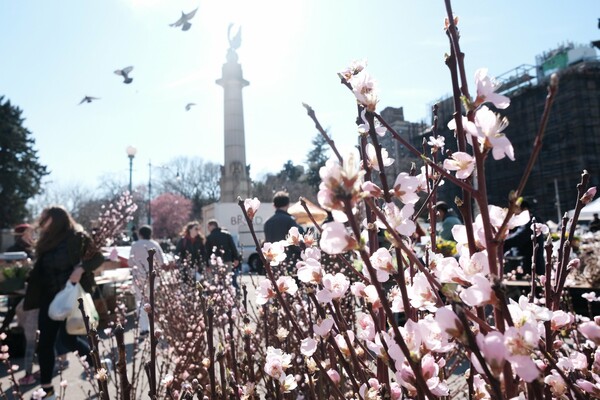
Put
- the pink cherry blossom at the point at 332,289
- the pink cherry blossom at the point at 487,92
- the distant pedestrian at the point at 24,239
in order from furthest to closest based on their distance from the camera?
1. the distant pedestrian at the point at 24,239
2. the pink cherry blossom at the point at 332,289
3. the pink cherry blossom at the point at 487,92

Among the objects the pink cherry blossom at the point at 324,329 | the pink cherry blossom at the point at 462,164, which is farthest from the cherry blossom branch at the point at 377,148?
the pink cherry blossom at the point at 324,329

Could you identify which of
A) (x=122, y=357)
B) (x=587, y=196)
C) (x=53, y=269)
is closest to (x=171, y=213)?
(x=53, y=269)

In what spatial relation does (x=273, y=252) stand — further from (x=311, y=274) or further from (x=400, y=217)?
(x=400, y=217)

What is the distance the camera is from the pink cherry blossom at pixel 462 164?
0.84 m

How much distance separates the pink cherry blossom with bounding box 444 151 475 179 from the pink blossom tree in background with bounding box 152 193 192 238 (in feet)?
176

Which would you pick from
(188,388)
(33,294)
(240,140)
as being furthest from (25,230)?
(240,140)

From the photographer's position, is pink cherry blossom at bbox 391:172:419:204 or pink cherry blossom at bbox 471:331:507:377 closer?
pink cherry blossom at bbox 471:331:507:377

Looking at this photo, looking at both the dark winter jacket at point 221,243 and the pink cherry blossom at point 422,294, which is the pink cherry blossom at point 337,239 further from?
the dark winter jacket at point 221,243

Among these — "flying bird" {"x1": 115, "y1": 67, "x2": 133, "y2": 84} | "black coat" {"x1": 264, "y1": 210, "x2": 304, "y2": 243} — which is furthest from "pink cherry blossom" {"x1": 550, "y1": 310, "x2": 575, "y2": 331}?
"flying bird" {"x1": 115, "y1": 67, "x2": 133, "y2": 84}

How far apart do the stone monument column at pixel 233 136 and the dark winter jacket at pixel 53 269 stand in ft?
79.2

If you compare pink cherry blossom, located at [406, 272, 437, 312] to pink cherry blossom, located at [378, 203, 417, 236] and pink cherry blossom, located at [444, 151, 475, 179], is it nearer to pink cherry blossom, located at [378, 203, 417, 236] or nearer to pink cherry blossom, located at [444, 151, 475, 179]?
pink cherry blossom, located at [378, 203, 417, 236]

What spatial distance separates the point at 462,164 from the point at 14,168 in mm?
36418

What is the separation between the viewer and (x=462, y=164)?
0.86m

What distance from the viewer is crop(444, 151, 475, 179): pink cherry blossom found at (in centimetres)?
84
